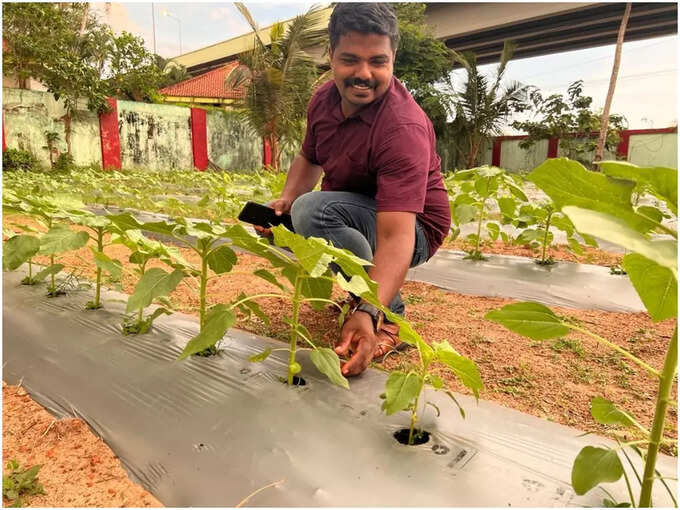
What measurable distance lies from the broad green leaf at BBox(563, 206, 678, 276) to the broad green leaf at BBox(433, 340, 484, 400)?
1.45 ft

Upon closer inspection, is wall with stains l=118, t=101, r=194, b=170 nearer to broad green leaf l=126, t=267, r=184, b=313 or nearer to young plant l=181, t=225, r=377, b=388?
broad green leaf l=126, t=267, r=184, b=313

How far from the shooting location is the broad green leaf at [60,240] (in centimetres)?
122

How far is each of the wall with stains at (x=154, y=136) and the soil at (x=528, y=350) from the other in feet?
32.2

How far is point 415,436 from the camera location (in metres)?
0.95

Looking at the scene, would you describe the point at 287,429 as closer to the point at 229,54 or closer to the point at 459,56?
the point at 459,56

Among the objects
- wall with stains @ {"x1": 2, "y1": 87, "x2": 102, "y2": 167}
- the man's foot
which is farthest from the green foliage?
the man's foot

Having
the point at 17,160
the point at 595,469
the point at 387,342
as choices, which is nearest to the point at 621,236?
the point at 595,469

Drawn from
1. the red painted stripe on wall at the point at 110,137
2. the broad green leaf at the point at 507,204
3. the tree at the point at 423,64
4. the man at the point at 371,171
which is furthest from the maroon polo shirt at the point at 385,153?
the tree at the point at 423,64

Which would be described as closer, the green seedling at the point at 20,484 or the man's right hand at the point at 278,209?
the green seedling at the point at 20,484

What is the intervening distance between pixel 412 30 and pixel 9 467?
46.4 ft

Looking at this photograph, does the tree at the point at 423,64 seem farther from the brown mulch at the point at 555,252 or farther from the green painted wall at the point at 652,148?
the brown mulch at the point at 555,252

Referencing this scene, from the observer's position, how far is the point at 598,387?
4.26 ft

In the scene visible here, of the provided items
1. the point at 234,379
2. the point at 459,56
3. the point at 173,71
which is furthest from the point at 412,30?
the point at 234,379

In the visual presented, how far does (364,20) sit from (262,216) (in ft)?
2.46
